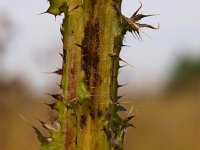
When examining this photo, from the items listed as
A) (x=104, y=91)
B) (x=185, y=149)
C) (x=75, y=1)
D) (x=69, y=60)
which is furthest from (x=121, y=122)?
(x=185, y=149)

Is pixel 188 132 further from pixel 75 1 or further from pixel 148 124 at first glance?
pixel 75 1

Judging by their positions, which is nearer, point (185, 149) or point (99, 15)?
point (99, 15)

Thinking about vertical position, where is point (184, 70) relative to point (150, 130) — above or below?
below

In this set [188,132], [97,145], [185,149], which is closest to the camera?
[97,145]

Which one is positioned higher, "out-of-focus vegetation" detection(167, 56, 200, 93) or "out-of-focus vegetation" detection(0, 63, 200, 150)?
"out-of-focus vegetation" detection(0, 63, 200, 150)

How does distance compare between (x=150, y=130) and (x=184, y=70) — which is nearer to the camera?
(x=150, y=130)

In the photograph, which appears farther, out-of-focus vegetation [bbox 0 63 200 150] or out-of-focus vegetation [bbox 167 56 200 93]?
out-of-focus vegetation [bbox 167 56 200 93]

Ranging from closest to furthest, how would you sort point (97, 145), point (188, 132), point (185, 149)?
point (97, 145) → point (185, 149) → point (188, 132)

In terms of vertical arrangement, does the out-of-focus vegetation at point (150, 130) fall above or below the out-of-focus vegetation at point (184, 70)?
above

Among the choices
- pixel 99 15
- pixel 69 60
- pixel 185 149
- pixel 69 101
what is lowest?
pixel 185 149

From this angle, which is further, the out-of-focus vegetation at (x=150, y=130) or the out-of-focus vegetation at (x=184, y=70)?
the out-of-focus vegetation at (x=184, y=70)

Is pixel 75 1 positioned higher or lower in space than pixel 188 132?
higher
